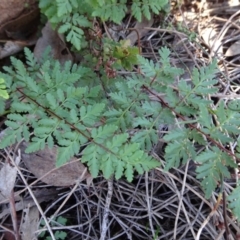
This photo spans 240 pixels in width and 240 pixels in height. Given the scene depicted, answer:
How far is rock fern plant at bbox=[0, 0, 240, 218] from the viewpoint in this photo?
1912 mm

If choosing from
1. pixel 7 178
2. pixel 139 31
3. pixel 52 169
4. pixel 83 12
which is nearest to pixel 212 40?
pixel 139 31

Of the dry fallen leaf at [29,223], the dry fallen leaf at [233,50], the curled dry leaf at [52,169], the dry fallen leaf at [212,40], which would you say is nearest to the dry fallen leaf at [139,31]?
the dry fallen leaf at [212,40]

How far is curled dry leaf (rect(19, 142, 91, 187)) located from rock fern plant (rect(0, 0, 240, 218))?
0.34 m

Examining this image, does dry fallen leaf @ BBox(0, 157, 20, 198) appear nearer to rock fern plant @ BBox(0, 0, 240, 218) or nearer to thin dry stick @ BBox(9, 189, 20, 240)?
thin dry stick @ BBox(9, 189, 20, 240)

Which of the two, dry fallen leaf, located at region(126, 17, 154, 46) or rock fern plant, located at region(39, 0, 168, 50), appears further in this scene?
dry fallen leaf, located at region(126, 17, 154, 46)

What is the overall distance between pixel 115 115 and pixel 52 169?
562 mm

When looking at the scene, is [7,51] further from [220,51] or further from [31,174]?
[220,51]

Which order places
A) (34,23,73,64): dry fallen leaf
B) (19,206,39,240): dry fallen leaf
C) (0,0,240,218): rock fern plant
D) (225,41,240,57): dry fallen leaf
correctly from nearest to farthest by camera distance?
1. (0,0,240,218): rock fern plant
2. (19,206,39,240): dry fallen leaf
3. (34,23,73,64): dry fallen leaf
4. (225,41,240,57): dry fallen leaf

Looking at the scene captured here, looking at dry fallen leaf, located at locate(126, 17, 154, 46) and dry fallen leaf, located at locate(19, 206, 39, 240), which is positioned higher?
dry fallen leaf, located at locate(126, 17, 154, 46)

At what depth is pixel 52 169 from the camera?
7.91 feet

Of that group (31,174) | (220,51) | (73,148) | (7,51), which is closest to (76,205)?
(31,174)

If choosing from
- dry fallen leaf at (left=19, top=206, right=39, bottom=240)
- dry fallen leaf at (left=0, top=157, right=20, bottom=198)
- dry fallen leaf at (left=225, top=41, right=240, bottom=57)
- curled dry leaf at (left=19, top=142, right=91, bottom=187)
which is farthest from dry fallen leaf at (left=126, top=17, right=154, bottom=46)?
dry fallen leaf at (left=19, top=206, right=39, bottom=240)

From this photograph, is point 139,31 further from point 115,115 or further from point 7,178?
point 7,178

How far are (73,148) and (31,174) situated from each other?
2.21 ft
